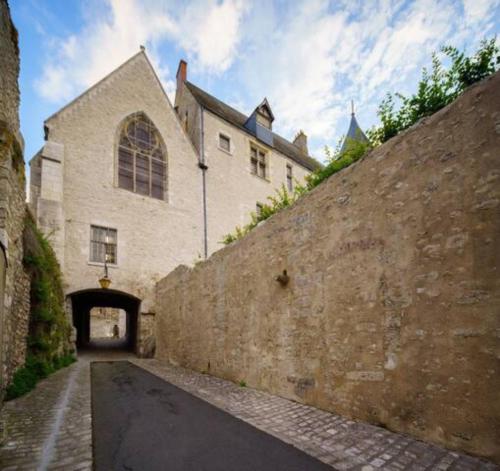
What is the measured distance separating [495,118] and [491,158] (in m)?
0.39

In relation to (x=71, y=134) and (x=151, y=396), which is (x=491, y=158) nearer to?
(x=151, y=396)

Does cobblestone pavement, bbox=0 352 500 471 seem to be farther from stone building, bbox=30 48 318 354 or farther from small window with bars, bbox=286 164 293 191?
small window with bars, bbox=286 164 293 191

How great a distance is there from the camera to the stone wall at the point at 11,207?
4.69m

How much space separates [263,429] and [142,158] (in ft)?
39.5

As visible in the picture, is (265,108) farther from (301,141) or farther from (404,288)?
(404,288)

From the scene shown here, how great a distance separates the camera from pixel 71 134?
1098 centimetres

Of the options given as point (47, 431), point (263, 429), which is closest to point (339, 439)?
point (263, 429)

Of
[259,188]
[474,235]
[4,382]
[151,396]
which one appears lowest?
[151,396]

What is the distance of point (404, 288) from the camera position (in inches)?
128

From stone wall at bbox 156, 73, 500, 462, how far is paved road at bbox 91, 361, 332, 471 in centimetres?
124

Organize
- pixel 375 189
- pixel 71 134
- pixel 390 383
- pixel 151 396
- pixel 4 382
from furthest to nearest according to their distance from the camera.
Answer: pixel 71 134
pixel 151 396
pixel 4 382
pixel 375 189
pixel 390 383

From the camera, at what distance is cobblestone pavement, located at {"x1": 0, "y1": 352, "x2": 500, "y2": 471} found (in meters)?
2.55

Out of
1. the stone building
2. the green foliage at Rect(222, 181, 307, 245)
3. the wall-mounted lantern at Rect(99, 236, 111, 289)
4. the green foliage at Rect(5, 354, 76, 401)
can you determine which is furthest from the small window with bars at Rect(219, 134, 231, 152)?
the green foliage at Rect(5, 354, 76, 401)

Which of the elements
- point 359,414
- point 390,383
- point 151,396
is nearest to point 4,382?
point 151,396
